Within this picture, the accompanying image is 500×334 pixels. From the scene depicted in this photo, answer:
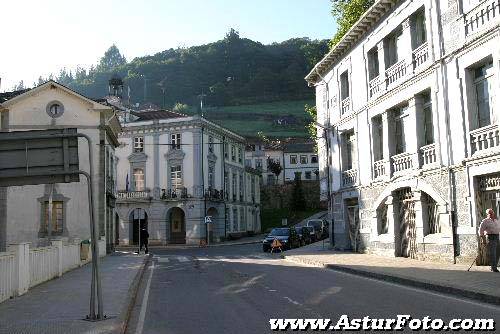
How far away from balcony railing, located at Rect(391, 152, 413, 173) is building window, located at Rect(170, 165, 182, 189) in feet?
107

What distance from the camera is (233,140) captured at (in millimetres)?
62938

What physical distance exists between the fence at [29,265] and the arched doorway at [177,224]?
104 feet

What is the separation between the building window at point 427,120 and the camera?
68.9ft

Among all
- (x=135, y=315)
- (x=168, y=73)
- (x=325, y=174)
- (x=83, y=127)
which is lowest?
(x=135, y=315)

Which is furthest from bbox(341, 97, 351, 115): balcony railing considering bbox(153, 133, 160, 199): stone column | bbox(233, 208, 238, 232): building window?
bbox(233, 208, 238, 232): building window

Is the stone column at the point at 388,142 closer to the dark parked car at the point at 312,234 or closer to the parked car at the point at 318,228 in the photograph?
the dark parked car at the point at 312,234

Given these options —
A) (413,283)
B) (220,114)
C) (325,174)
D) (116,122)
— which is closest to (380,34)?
(325,174)

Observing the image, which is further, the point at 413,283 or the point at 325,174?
the point at 325,174

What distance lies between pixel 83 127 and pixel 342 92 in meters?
16.5

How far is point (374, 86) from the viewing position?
1001 inches

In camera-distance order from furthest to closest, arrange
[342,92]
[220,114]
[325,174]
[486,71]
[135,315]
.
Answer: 1. [220,114]
2. [325,174]
3. [342,92]
4. [486,71]
5. [135,315]

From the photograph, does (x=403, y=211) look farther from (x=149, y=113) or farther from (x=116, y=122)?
(x=149, y=113)

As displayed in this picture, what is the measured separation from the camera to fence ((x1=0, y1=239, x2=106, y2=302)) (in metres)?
13.0

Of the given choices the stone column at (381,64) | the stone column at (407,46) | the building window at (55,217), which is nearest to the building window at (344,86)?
the stone column at (381,64)
